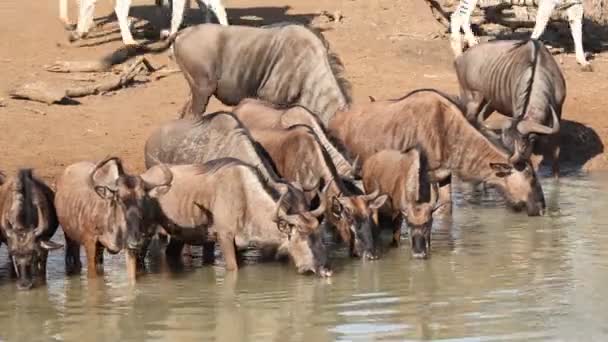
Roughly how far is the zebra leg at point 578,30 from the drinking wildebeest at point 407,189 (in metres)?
8.11

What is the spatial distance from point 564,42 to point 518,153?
881 centimetres

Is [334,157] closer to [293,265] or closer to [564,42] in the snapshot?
[293,265]

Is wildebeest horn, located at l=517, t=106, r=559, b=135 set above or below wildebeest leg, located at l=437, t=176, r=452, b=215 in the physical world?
above

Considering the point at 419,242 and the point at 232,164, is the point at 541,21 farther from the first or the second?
the point at 232,164

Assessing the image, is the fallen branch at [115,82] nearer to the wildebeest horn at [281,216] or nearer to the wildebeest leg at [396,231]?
the wildebeest leg at [396,231]

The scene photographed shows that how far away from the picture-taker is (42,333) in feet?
34.7

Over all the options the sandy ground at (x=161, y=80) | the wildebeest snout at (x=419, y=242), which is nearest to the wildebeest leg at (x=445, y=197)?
the wildebeest snout at (x=419, y=242)

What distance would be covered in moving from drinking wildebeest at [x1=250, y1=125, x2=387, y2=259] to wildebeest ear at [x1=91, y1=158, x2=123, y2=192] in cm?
154

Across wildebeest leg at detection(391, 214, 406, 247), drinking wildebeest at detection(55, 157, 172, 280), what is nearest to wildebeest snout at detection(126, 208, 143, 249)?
drinking wildebeest at detection(55, 157, 172, 280)

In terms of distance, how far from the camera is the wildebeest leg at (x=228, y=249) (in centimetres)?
1212

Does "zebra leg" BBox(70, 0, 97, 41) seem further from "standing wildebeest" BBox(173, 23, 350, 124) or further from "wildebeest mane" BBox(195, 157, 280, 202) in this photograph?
"wildebeest mane" BBox(195, 157, 280, 202)

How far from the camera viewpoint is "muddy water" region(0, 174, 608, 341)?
1046 centimetres

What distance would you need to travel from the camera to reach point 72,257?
494 inches

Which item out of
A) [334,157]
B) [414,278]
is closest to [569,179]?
[334,157]
